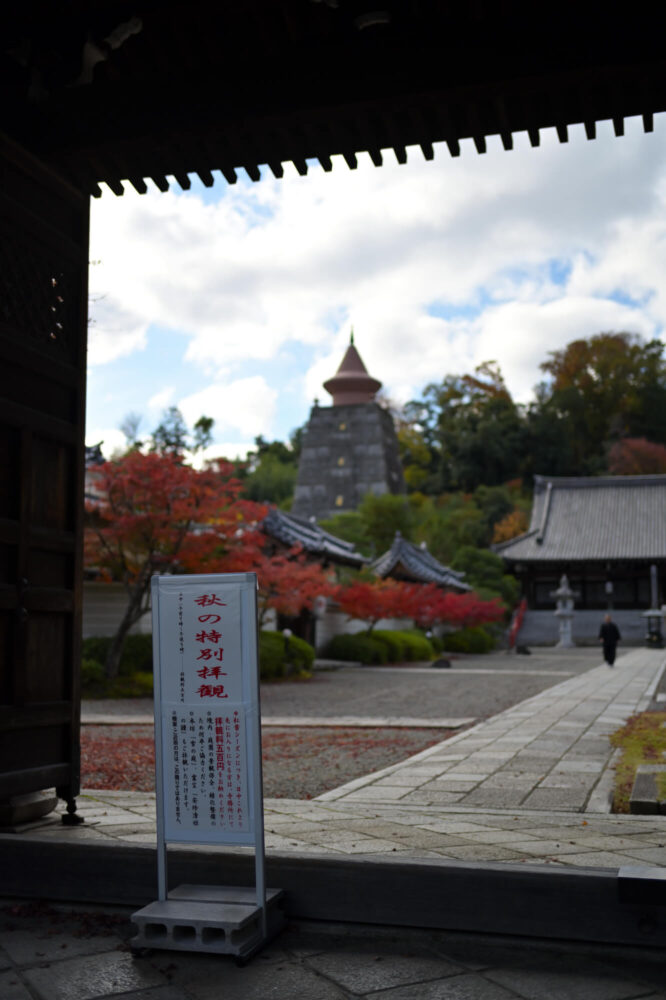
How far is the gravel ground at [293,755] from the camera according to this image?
23.9 feet

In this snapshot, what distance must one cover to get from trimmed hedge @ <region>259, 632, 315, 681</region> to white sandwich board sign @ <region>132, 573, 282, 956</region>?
15.5 m

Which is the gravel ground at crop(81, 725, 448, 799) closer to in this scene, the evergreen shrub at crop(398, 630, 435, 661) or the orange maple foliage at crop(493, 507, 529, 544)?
the evergreen shrub at crop(398, 630, 435, 661)

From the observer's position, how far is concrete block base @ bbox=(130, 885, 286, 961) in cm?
328

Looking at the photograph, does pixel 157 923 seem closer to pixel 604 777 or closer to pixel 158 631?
pixel 158 631

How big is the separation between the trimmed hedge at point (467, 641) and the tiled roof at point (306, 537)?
301 inches

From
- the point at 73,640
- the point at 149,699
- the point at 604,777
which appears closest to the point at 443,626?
the point at 149,699

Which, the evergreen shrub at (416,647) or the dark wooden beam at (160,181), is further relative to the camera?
the evergreen shrub at (416,647)

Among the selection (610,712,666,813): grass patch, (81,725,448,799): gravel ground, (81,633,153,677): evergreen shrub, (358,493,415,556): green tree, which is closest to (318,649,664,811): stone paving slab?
(610,712,666,813): grass patch

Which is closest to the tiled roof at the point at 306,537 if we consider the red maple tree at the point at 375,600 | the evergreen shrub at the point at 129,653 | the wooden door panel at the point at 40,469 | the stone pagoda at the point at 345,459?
the red maple tree at the point at 375,600

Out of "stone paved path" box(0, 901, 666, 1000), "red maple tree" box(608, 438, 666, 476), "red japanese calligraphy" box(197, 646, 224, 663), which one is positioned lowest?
"stone paved path" box(0, 901, 666, 1000)

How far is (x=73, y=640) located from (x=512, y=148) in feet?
11.7

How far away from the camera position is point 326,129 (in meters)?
4.73

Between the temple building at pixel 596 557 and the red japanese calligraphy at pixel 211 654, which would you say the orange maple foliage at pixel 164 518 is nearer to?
the red japanese calligraphy at pixel 211 654

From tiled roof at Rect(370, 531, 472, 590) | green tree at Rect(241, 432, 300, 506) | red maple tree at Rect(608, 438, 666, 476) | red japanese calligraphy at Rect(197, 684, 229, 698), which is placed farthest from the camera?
green tree at Rect(241, 432, 300, 506)
